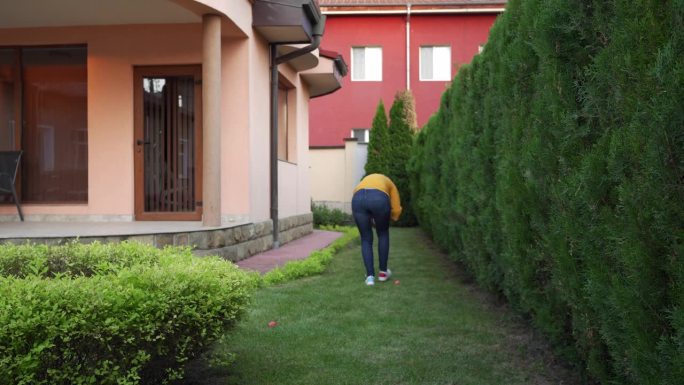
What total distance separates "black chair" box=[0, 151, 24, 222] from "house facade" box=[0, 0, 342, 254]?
0.39 m

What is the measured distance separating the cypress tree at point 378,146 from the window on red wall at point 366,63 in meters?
5.17

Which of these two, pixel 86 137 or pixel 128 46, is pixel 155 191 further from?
pixel 128 46

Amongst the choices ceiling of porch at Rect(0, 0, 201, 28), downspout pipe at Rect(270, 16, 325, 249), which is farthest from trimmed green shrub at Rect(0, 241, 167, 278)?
downspout pipe at Rect(270, 16, 325, 249)

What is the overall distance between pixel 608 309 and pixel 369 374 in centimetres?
153

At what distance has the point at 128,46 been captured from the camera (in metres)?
8.79

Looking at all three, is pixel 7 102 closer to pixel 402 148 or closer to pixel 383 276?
pixel 383 276

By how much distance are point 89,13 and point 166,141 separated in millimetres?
1956

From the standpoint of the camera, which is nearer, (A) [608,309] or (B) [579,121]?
(A) [608,309]

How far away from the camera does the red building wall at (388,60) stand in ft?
70.9

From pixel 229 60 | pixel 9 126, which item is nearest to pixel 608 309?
pixel 229 60

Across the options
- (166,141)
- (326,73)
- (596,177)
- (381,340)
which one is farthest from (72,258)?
(326,73)

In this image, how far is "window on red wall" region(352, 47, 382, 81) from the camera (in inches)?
861

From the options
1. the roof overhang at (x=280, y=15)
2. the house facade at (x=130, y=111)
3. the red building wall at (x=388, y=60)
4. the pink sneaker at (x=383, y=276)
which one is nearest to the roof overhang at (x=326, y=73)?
the house facade at (x=130, y=111)

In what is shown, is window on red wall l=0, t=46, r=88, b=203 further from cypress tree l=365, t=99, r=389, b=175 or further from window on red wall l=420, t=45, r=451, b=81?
window on red wall l=420, t=45, r=451, b=81
